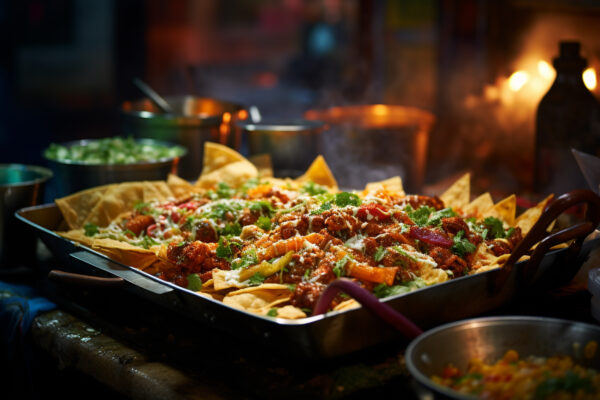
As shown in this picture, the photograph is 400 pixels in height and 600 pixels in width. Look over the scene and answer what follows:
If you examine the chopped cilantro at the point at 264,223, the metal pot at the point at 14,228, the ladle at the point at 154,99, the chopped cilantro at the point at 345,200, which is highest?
the ladle at the point at 154,99

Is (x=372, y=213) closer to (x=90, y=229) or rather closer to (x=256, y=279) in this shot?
(x=256, y=279)


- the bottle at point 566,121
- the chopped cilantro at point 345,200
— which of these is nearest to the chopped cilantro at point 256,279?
the chopped cilantro at point 345,200

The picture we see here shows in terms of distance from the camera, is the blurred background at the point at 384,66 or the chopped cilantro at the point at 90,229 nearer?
the chopped cilantro at the point at 90,229

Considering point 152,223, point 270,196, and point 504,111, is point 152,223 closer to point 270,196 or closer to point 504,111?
point 270,196

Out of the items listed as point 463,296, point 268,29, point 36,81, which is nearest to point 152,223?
point 463,296

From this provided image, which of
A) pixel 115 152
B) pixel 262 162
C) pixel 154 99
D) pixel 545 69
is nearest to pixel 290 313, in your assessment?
pixel 262 162

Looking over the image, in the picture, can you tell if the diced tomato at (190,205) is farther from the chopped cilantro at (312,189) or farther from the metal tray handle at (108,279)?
the metal tray handle at (108,279)

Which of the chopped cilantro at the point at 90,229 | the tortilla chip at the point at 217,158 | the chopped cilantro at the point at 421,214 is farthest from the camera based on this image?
the tortilla chip at the point at 217,158
